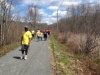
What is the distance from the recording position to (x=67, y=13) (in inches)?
2685

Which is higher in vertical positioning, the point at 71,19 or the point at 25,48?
the point at 71,19

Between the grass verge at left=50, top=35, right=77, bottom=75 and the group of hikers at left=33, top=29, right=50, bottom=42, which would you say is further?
the group of hikers at left=33, top=29, right=50, bottom=42

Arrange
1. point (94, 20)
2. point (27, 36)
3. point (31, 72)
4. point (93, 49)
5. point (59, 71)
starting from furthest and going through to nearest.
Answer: point (93, 49)
point (94, 20)
point (27, 36)
point (59, 71)
point (31, 72)

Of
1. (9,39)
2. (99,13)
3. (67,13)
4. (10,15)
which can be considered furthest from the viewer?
(67,13)

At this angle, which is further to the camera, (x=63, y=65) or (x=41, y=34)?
(x=41, y=34)

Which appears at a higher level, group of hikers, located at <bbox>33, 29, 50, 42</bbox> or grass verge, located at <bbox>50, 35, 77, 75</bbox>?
group of hikers, located at <bbox>33, 29, 50, 42</bbox>

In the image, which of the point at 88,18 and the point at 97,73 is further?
the point at 88,18

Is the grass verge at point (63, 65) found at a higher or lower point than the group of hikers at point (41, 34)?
lower

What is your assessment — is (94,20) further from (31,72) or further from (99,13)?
(31,72)

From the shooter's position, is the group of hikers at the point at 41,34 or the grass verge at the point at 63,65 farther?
the group of hikers at the point at 41,34

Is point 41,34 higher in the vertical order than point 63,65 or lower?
higher

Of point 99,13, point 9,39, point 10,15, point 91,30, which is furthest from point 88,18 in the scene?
point 9,39

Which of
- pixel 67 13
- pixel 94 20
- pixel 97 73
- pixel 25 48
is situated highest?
pixel 67 13

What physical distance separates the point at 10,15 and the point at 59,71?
1685 centimetres
